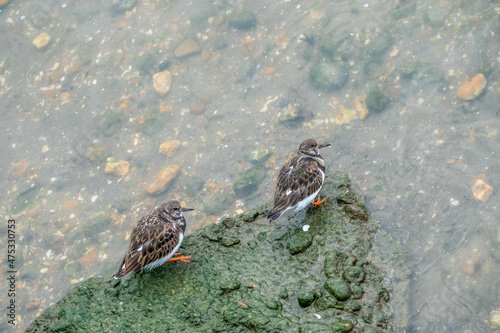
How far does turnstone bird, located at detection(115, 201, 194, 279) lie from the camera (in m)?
5.17

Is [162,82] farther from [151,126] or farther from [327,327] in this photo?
[327,327]

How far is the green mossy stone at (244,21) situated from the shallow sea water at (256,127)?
0.49ft

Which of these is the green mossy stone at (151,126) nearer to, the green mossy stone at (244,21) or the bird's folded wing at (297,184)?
the green mossy stone at (244,21)

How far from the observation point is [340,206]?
599 centimetres

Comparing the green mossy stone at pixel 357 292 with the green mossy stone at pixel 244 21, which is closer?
the green mossy stone at pixel 357 292

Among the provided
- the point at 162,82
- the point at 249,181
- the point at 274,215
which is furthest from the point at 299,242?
the point at 162,82

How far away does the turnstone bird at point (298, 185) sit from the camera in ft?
18.4

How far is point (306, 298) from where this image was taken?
4.80 m

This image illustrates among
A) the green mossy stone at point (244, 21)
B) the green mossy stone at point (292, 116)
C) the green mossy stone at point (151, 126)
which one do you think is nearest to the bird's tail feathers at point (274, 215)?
the green mossy stone at point (292, 116)

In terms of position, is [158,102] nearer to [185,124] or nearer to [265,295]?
[185,124]

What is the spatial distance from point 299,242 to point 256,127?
380 centimetres

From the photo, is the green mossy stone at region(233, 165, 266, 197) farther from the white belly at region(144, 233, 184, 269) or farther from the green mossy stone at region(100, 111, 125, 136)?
the green mossy stone at region(100, 111, 125, 136)

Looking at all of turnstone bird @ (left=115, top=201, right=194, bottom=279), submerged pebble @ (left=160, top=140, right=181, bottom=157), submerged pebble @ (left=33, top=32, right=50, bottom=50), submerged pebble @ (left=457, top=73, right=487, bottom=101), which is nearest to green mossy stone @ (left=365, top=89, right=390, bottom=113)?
submerged pebble @ (left=457, top=73, right=487, bottom=101)

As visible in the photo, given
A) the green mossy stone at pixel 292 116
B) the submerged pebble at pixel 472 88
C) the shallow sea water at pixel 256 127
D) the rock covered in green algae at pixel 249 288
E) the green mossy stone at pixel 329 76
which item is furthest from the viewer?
the green mossy stone at pixel 329 76
